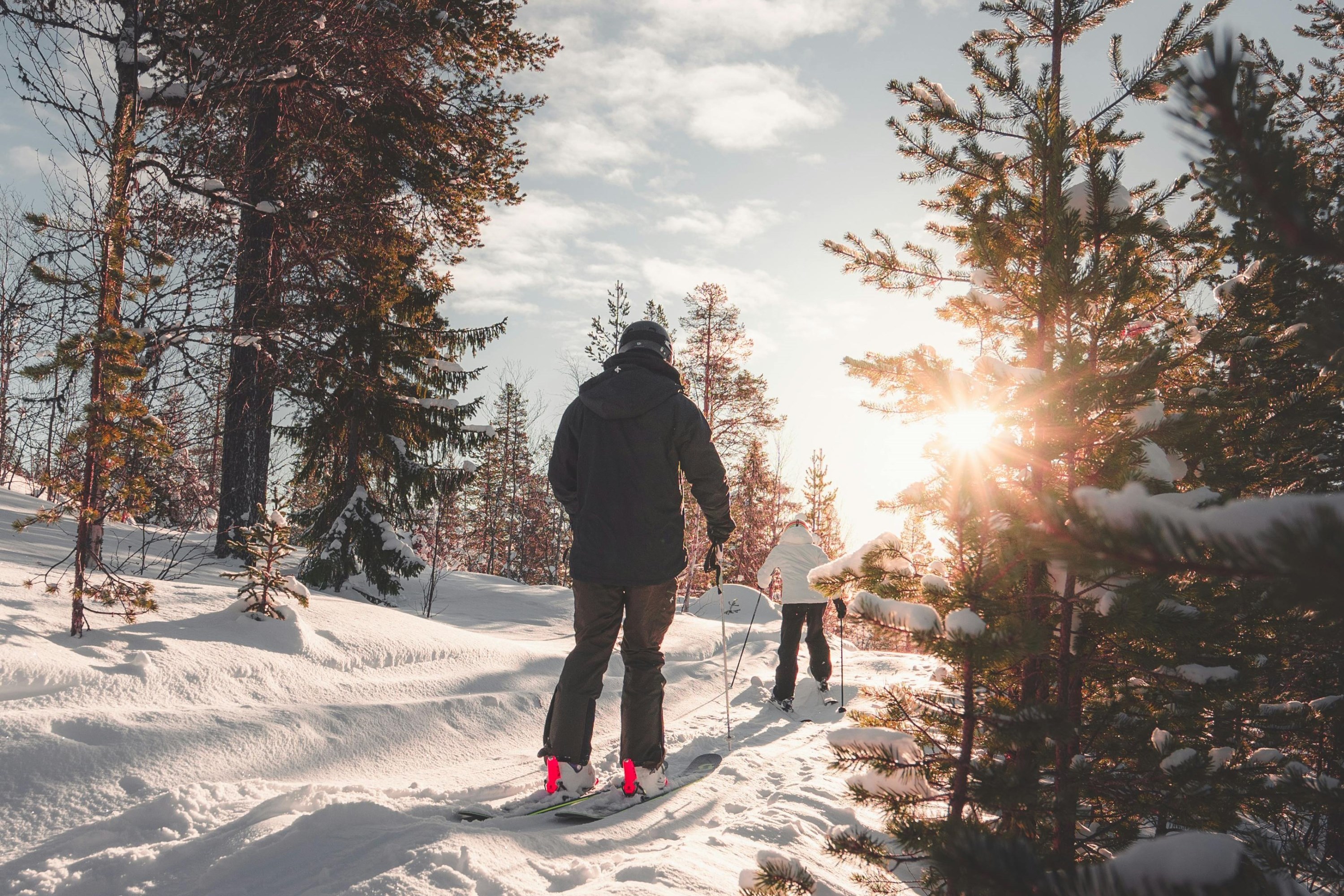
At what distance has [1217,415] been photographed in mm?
2967

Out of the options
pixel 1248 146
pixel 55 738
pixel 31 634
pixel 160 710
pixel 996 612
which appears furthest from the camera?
pixel 31 634

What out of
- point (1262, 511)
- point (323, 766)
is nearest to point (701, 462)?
point (323, 766)

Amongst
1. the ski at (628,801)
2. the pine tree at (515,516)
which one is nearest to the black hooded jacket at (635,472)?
the ski at (628,801)

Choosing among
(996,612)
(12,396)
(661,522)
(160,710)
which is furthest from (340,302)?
(996,612)

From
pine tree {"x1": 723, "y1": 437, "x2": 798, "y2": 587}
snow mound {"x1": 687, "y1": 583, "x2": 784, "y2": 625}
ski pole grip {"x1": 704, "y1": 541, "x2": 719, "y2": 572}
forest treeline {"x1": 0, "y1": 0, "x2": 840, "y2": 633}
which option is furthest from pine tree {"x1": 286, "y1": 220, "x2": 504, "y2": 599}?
pine tree {"x1": 723, "y1": 437, "x2": 798, "y2": 587}

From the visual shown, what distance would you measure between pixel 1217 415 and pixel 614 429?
113 inches

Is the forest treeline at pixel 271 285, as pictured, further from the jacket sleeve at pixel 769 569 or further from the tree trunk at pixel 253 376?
the jacket sleeve at pixel 769 569

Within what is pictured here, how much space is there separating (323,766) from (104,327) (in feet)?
11.0

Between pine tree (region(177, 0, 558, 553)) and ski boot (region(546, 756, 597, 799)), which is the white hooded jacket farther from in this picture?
pine tree (region(177, 0, 558, 553))

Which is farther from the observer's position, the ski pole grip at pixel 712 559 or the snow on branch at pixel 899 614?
the ski pole grip at pixel 712 559

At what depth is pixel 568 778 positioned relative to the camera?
3.43 metres

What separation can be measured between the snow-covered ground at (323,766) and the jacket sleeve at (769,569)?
124cm

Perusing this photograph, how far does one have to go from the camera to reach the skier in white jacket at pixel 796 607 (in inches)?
260

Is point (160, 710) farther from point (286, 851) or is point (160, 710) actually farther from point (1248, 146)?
point (1248, 146)
